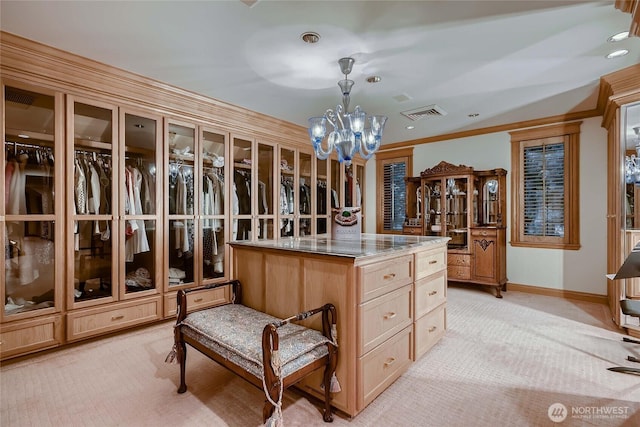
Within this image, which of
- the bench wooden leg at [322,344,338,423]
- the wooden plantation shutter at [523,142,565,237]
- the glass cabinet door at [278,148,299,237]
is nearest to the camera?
the bench wooden leg at [322,344,338,423]

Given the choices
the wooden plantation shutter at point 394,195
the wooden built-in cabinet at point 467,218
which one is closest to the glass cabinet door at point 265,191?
the wooden built-in cabinet at point 467,218

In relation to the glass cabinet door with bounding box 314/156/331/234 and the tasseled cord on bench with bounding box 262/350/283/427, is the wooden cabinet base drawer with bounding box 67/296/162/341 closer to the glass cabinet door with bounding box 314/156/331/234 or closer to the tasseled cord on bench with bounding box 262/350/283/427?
the tasseled cord on bench with bounding box 262/350/283/427

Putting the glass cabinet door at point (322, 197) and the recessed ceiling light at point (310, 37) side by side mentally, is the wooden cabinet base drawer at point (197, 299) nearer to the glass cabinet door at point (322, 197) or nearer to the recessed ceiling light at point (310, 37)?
the glass cabinet door at point (322, 197)

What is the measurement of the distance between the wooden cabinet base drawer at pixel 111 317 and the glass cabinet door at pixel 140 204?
0.14 meters

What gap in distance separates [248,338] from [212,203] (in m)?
2.37

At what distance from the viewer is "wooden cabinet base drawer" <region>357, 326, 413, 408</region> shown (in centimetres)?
172

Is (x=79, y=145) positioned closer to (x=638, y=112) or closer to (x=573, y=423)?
(x=573, y=423)

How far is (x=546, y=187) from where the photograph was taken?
4336 millimetres

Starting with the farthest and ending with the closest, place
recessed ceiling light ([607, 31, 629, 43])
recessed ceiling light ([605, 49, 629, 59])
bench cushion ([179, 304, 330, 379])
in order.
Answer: recessed ceiling light ([605, 49, 629, 59]) → recessed ceiling light ([607, 31, 629, 43]) → bench cushion ([179, 304, 330, 379])

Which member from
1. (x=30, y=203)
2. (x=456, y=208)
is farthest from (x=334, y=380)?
(x=456, y=208)

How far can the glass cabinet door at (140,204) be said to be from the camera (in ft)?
9.65

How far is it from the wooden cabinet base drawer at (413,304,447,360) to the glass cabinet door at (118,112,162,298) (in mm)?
2587
